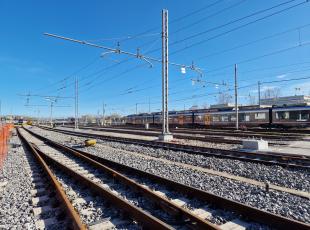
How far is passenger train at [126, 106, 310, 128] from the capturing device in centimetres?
2970

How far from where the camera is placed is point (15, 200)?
5777mm

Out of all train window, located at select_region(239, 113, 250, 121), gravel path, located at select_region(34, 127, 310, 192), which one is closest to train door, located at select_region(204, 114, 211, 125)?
train window, located at select_region(239, 113, 250, 121)

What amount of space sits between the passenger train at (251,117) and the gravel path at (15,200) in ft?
100

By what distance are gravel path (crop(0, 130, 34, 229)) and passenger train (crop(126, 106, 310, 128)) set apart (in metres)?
30.5

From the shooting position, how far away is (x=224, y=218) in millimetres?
4379

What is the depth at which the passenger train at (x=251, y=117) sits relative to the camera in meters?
29.7

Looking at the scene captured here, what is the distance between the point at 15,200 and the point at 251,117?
3456 centimetres

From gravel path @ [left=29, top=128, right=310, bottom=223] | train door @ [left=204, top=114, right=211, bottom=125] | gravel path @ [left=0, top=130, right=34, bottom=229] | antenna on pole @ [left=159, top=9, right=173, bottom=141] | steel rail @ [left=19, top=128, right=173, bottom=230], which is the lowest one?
gravel path @ [left=0, top=130, right=34, bottom=229]

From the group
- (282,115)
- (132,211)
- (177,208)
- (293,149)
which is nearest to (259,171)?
(177,208)

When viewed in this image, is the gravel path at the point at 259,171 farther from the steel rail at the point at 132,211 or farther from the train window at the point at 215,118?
the train window at the point at 215,118

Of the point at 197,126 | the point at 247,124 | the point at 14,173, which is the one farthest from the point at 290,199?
the point at 197,126

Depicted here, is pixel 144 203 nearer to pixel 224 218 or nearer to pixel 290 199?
pixel 224 218

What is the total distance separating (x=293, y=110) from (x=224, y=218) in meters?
30.5

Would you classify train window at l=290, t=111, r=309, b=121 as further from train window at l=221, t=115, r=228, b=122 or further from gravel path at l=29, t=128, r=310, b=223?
gravel path at l=29, t=128, r=310, b=223
